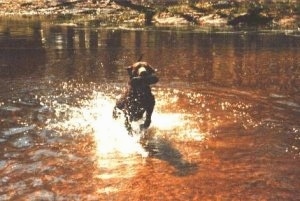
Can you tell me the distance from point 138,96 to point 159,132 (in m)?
0.90

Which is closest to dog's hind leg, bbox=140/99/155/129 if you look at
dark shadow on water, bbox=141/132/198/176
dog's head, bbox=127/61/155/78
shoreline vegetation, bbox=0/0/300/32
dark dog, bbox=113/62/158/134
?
dark dog, bbox=113/62/158/134

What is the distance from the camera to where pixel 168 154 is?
29.5ft

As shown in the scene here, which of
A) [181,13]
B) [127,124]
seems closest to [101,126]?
[127,124]

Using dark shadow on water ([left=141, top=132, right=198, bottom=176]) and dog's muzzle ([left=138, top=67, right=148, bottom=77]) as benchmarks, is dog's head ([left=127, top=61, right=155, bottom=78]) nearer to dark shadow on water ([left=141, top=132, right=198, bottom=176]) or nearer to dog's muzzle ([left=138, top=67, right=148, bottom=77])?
dog's muzzle ([left=138, top=67, right=148, bottom=77])

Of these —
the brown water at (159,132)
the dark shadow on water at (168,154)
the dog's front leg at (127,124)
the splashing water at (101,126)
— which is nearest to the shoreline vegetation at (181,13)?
the brown water at (159,132)

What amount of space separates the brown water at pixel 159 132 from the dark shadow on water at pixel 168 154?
2cm

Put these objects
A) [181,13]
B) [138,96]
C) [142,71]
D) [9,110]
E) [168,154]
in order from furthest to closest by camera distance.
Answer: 1. [181,13]
2. [9,110]
3. [138,96]
4. [142,71]
5. [168,154]

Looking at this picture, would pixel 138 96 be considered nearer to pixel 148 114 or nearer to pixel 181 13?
pixel 148 114

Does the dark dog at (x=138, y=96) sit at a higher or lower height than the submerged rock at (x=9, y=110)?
higher

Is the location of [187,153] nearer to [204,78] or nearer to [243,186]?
[243,186]

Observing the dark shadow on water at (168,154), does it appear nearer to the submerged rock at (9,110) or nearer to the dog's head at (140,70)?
the dog's head at (140,70)

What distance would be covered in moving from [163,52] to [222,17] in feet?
61.7

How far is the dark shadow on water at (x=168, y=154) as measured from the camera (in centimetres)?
822

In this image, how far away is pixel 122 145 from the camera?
9586 millimetres
